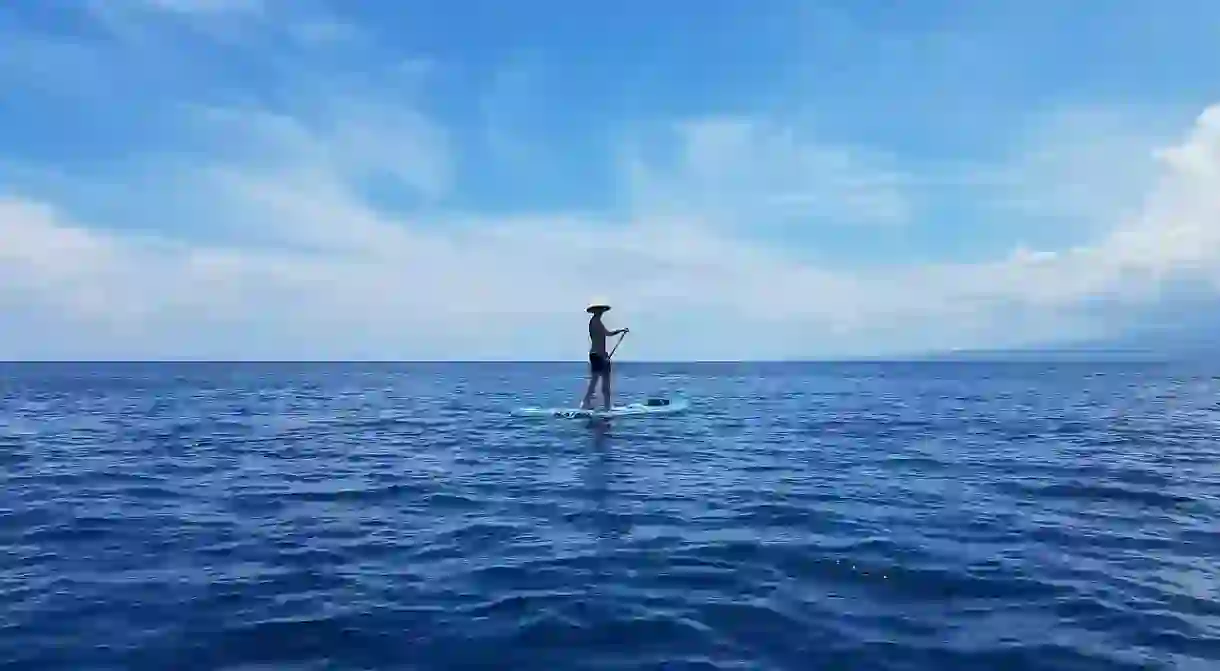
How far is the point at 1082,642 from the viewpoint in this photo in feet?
27.7

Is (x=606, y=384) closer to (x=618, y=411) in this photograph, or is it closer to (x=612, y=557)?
(x=618, y=411)

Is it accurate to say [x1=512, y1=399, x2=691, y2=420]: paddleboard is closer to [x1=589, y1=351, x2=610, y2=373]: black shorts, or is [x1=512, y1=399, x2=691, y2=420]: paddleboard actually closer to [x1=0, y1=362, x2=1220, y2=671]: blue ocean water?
[x1=589, y1=351, x2=610, y2=373]: black shorts

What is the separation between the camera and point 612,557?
11.9 meters

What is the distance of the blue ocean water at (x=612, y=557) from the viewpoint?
27.4 ft

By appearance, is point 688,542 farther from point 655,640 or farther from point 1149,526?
point 1149,526

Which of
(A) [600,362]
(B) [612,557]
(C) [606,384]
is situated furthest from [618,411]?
(B) [612,557]

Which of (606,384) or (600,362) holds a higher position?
(600,362)

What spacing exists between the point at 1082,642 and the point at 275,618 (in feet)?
29.6

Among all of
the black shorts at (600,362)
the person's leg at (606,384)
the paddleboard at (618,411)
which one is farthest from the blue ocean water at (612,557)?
the paddleboard at (618,411)

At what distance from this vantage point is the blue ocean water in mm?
8344

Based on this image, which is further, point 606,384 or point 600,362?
point 606,384

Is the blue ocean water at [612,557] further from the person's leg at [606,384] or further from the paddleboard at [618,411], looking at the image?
the paddleboard at [618,411]

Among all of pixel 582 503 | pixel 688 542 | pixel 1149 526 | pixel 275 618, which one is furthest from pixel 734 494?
pixel 275 618

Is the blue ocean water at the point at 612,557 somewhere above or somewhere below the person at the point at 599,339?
below
